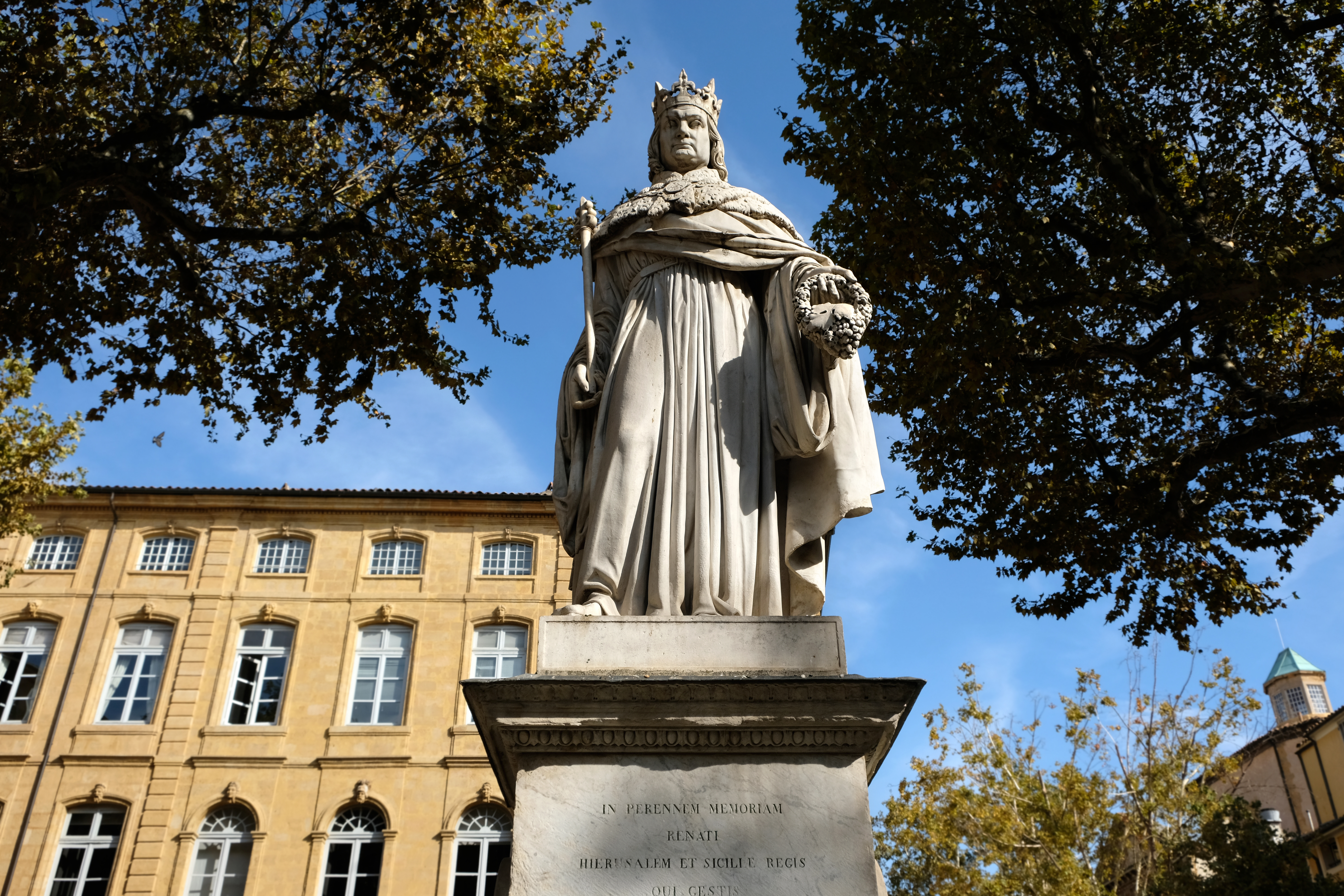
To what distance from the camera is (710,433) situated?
5.26 meters

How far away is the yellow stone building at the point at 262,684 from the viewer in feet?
94.1

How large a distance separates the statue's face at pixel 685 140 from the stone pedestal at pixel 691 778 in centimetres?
310

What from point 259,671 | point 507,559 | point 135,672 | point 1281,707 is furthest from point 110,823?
point 1281,707

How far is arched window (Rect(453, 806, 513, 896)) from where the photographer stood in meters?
28.1

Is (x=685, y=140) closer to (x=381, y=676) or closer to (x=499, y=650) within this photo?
(x=499, y=650)

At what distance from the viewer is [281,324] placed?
42.2 ft

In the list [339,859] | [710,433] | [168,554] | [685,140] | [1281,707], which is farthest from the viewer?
[1281,707]

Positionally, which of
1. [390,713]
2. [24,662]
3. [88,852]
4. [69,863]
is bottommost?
[69,863]

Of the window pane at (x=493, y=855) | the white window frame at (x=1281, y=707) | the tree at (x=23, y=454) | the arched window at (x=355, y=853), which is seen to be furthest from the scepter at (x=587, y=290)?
the white window frame at (x=1281, y=707)

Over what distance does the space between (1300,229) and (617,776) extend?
10057 millimetres

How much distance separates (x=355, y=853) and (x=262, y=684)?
18.7 ft

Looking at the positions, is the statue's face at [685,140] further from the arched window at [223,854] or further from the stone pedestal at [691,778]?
the arched window at [223,854]

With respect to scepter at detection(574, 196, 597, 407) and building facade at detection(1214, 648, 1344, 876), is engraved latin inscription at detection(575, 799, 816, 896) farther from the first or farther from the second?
building facade at detection(1214, 648, 1344, 876)

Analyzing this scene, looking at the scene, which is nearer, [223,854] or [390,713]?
[223,854]
